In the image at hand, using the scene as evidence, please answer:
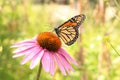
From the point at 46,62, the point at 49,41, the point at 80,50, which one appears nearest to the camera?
the point at 46,62

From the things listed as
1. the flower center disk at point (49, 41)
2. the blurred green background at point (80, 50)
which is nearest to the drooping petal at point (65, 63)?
the flower center disk at point (49, 41)

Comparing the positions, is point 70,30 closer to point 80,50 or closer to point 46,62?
point 46,62

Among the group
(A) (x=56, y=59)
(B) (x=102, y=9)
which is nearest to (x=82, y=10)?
(B) (x=102, y=9)

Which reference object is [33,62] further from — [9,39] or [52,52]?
[9,39]

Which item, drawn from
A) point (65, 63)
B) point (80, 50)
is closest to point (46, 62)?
point (65, 63)

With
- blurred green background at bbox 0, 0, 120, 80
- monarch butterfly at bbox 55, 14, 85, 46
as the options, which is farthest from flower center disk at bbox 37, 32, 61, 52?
blurred green background at bbox 0, 0, 120, 80

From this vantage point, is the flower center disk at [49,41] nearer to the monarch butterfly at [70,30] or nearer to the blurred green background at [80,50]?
the monarch butterfly at [70,30]
